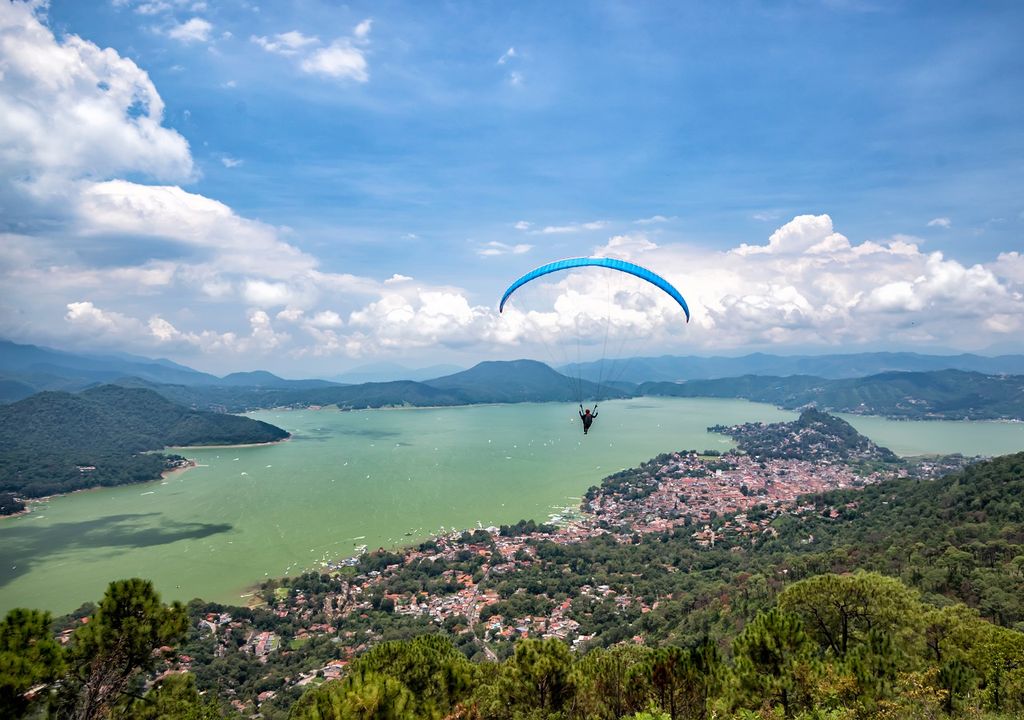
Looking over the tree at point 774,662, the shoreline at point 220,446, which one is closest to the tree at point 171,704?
the tree at point 774,662

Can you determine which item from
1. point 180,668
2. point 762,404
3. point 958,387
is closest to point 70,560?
point 180,668

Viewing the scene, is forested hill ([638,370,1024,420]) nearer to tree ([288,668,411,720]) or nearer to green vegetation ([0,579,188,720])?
tree ([288,668,411,720])

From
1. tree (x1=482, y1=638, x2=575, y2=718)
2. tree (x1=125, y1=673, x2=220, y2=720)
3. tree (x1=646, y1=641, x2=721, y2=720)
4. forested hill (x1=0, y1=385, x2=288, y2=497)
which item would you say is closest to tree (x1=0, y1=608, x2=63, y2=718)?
tree (x1=125, y1=673, x2=220, y2=720)

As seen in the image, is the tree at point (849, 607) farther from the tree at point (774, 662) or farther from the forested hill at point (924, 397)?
the forested hill at point (924, 397)

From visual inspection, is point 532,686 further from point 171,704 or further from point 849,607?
point 849,607

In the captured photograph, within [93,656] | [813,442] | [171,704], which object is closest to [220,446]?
[171,704]

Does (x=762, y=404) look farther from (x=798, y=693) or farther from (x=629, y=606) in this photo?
(x=798, y=693)

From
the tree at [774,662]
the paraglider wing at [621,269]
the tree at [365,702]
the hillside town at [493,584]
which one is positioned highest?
the paraglider wing at [621,269]
